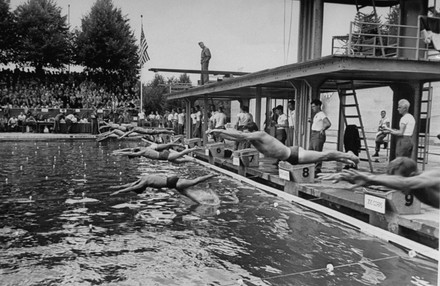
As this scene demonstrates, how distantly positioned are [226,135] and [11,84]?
34.9m

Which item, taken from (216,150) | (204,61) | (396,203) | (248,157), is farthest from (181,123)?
(396,203)

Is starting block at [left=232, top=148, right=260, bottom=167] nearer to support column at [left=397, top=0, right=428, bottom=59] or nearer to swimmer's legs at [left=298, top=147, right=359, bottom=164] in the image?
support column at [left=397, top=0, right=428, bottom=59]

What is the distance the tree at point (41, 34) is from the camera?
116 ft

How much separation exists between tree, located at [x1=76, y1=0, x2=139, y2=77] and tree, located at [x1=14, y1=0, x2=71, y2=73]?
2173 millimetres

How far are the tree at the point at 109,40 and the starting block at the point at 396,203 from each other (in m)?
28.6

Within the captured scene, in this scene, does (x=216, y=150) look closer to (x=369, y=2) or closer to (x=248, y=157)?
(x=248, y=157)

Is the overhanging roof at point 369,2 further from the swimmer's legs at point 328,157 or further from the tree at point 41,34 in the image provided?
the tree at point 41,34

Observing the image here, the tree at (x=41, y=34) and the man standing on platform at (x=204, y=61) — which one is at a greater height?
the tree at (x=41, y=34)

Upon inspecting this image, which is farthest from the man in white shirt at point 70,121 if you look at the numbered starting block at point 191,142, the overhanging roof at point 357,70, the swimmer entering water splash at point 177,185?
the swimmer entering water splash at point 177,185

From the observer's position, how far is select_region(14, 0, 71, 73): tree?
3525cm

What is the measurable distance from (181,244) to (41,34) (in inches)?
1281

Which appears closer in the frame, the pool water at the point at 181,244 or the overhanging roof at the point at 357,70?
the pool water at the point at 181,244

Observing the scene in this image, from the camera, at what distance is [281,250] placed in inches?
274

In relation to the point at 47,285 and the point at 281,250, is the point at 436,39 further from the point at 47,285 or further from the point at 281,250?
the point at 47,285
